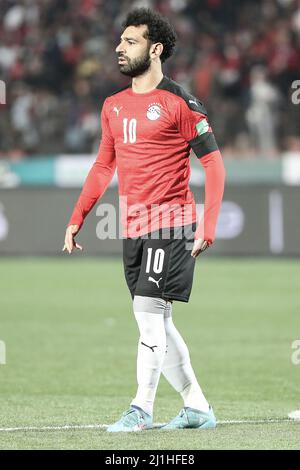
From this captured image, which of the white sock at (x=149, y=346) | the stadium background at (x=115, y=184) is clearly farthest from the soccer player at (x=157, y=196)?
the stadium background at (x=115, y=184)

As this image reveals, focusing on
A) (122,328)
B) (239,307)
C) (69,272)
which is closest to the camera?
(122,328)

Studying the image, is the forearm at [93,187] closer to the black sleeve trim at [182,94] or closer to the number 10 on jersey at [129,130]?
the number 10 on jersey at [129,130]

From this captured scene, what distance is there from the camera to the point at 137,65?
716 centimetres

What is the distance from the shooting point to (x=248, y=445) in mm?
6449

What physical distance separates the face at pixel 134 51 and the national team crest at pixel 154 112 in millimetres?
228

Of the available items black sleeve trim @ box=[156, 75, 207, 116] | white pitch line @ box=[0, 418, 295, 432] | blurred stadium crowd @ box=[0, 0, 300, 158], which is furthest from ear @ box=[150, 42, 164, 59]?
blurred stadium crowd @ box=[0, 0, 300, 158]

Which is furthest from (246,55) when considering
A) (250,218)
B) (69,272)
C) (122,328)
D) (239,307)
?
(122,328)

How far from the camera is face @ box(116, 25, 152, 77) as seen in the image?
7168 millimetres

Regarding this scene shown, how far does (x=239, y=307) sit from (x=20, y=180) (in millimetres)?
7433

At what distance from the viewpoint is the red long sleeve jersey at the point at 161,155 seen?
708cm

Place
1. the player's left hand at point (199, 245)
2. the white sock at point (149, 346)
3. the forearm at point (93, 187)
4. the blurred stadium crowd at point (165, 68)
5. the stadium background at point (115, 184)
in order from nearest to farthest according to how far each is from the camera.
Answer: the player's left hand at point (199, 245) → the white sock at point (149, 346) → the forearm at point (93, 187) → the stadium background at point (115, 184) → the blurred stadium crowd at point (165, 68)

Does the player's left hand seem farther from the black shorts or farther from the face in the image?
the face

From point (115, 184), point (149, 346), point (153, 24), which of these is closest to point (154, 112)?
point (153, 24)
